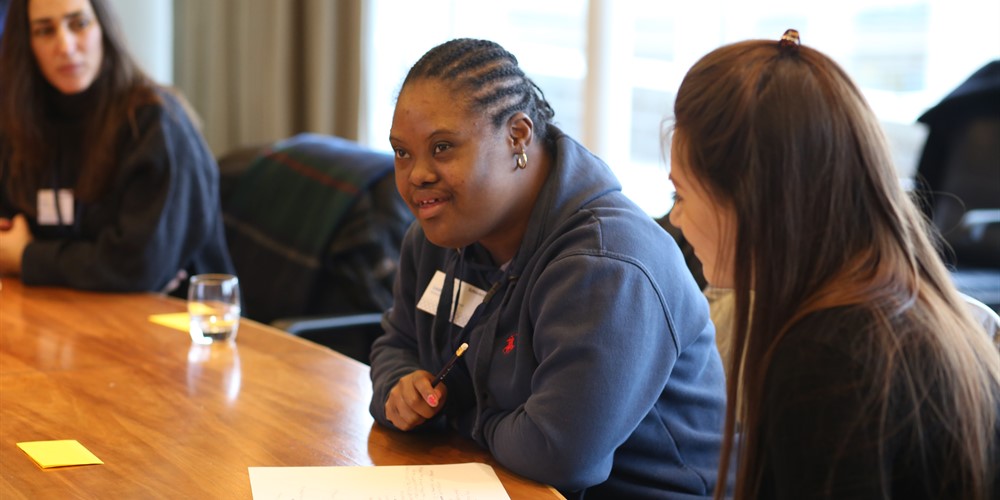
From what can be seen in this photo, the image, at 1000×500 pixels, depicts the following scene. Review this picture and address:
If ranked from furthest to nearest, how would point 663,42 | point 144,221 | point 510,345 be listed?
point 663,42 → point 144,221 → point 510,345

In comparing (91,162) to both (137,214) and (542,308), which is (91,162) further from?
(542,308)

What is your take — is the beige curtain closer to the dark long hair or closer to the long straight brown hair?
the dark long hair

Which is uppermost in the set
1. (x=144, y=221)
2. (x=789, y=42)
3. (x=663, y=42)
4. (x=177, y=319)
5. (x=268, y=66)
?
(x=789, y=42)

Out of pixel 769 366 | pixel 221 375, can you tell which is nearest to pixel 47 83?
pixel 221 375

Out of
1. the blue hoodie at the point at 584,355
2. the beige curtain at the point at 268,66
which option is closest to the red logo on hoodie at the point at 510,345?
the blue hoodie at the point at 584,355

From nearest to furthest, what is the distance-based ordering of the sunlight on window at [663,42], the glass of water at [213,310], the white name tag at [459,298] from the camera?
1. the white name tag at [459,298]
2. the glass of water at [213,310]
3. the sunlight on window at [663,42]

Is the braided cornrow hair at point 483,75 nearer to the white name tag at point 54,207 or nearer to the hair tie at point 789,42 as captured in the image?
the hair tie at point 789,42

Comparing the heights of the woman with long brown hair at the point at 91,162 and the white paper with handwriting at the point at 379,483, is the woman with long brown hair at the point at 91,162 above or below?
above

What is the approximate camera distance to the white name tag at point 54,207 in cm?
267

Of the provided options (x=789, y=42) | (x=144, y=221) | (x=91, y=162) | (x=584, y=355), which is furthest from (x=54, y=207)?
(x=789, y=42)

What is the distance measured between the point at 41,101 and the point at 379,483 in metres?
1.84

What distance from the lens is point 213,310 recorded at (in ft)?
6.80

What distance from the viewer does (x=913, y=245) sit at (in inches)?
43.8

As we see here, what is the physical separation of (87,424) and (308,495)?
0.45 meters
